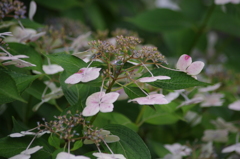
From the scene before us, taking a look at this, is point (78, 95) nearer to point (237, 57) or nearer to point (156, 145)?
point (156, 145)

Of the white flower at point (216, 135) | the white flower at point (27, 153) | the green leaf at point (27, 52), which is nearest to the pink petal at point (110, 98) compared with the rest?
the white flower at point (27, 153)

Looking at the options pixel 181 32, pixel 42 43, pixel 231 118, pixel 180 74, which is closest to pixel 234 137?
pixel 231 118

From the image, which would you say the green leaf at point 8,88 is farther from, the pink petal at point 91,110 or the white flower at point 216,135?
the white flower at point 216,135

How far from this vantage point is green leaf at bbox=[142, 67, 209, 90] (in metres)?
0.49

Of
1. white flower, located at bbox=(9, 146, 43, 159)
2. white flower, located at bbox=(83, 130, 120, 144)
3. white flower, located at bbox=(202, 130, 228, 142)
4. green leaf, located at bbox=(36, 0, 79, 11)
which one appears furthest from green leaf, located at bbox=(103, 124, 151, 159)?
green leaf, located at bbox=(36, 0, 79, 11)

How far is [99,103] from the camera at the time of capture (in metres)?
0.46

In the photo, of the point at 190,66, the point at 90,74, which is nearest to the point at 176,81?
the point at 190,66

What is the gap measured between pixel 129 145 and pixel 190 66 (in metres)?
0.16

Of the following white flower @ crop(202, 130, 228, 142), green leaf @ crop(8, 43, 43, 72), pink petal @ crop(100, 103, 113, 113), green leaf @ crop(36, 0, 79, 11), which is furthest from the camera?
→ green leaf @ crop(36, 0, 79, 11)

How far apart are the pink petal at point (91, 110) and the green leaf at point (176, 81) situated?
10 centimetres

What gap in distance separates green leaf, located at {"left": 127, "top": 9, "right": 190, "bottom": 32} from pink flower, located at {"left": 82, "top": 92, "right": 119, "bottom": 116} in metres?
0.85

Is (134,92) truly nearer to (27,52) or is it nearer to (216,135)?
(27,52)

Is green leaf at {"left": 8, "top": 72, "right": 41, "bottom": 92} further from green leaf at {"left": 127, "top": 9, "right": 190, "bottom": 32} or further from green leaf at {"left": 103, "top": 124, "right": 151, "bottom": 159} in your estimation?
green leaf at {"left": 127, "top": 9, "right": 190, "bottom": 32}

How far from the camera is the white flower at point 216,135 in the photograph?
792 millimetres
